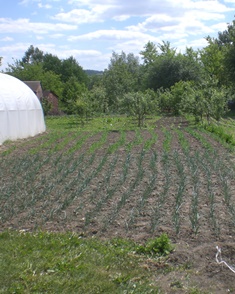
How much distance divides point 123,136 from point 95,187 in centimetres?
806

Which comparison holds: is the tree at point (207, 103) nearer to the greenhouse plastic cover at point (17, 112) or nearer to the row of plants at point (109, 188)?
the greenhouse plastic cover at point (17, 112)

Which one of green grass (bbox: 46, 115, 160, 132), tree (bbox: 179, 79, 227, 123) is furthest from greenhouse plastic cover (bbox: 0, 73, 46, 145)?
tree (bbox: 179, 79, 227, 123)

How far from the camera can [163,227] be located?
599 centimetres

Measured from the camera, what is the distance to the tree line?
2111 centimetres

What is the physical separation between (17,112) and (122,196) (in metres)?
11.4

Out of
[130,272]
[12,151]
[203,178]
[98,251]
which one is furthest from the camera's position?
[12,151]

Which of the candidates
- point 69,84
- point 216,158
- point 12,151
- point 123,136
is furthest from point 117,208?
point 69,84

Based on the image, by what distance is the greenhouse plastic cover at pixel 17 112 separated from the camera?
655 inches

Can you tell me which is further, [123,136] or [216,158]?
[123,136]

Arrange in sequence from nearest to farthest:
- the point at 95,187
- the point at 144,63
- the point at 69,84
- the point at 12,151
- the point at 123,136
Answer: the point at 95,187 → the point at 12,151 → the point at 123,136 → the point at 69,84 → the point at 144,63

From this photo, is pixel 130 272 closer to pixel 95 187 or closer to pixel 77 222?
pixel 77 222

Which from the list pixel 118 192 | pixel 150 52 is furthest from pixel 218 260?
pixel 150 52

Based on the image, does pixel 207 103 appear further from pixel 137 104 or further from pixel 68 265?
pixel 68 265

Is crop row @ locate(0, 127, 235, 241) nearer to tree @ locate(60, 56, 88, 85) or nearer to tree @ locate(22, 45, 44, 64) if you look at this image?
tree @ locate(60, 56, 88, 85)
